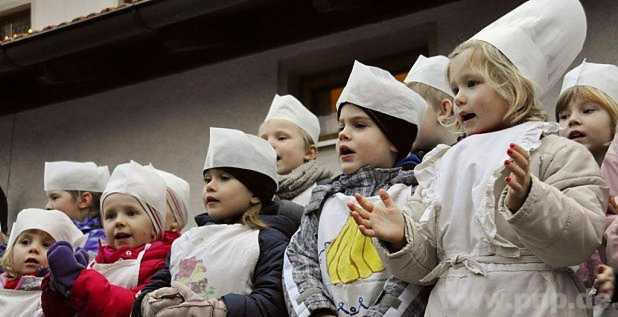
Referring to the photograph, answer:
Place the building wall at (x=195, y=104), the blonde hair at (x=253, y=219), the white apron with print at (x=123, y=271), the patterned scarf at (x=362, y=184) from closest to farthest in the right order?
the patterned scarf at (x=362, y=184) → the blonde hair at (x=253, y=219) → the white apron with print at (x=123, y=271) → the building wall at (x=195, y=104)

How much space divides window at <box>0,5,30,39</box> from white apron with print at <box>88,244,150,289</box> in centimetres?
763

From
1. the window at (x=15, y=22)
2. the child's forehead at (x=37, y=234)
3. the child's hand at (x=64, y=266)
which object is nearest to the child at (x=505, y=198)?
the child's hand at (x=64, y=266)

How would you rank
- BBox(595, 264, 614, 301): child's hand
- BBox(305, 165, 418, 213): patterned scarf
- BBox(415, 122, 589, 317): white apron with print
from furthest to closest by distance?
BBox(305, 165, 418, 213): patterned scarf
BBox(595, 264, 614, 301): child's hand
BBox(415, 122, 589, 317): white apron with print

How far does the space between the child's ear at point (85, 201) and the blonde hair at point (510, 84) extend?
3498 millimetres

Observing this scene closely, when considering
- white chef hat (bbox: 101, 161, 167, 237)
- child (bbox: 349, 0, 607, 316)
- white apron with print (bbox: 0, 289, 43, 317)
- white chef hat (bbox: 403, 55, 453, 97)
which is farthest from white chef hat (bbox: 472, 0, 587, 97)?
white apron with print (bbox: 0, 289, 43, 317)

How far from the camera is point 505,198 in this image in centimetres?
321

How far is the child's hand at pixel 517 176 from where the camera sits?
305 centimetres

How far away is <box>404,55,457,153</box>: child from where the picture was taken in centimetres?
471

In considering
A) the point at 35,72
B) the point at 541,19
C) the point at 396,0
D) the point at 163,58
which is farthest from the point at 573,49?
the point at 35,72

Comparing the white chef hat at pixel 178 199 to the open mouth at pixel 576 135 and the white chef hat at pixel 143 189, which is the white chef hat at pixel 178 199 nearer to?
the white chef hat at pixel 143 189

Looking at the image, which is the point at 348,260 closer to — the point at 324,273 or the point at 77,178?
the point at 324,273

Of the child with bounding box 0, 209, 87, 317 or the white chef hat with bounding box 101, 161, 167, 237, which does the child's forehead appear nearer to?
the child with bounding box 0, 209, 87, 317

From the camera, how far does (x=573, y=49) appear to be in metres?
3.84

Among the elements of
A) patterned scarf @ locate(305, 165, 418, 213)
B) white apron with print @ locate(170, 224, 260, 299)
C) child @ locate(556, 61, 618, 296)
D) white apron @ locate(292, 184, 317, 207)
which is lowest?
white apron with print @ locate(170, 224, 260, 299)
